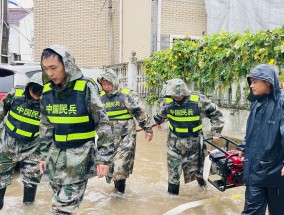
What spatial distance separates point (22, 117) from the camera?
4555 millimetres

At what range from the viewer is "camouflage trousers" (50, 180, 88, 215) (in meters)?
3.37

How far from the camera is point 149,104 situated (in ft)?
40.0

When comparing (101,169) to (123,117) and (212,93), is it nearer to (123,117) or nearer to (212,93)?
(123,117)

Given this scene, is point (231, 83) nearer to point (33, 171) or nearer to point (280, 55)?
point (280, 55)

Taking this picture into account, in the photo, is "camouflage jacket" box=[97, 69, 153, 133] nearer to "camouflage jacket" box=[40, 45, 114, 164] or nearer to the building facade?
"camouflage jacket" box=[40, 45, 114, 164]

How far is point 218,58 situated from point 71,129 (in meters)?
5.26

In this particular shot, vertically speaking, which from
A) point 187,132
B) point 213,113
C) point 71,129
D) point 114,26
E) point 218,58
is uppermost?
point 114,26

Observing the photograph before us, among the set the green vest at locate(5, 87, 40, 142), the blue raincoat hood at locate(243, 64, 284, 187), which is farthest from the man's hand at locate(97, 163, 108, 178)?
the green vest at locate(5, 87, 40, 142)

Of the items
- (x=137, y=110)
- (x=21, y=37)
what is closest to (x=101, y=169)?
(x=137, y=110)

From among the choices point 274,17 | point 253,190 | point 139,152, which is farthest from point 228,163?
point 274,17

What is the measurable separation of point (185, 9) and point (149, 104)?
15.9 ft

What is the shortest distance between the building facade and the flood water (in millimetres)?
8864

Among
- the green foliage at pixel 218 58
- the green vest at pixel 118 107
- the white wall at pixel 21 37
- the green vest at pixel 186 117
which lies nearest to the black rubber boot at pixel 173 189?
the green vest at pixel 186 117

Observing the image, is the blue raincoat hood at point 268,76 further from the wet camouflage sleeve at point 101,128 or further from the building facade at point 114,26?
the building facade at point 114,26
